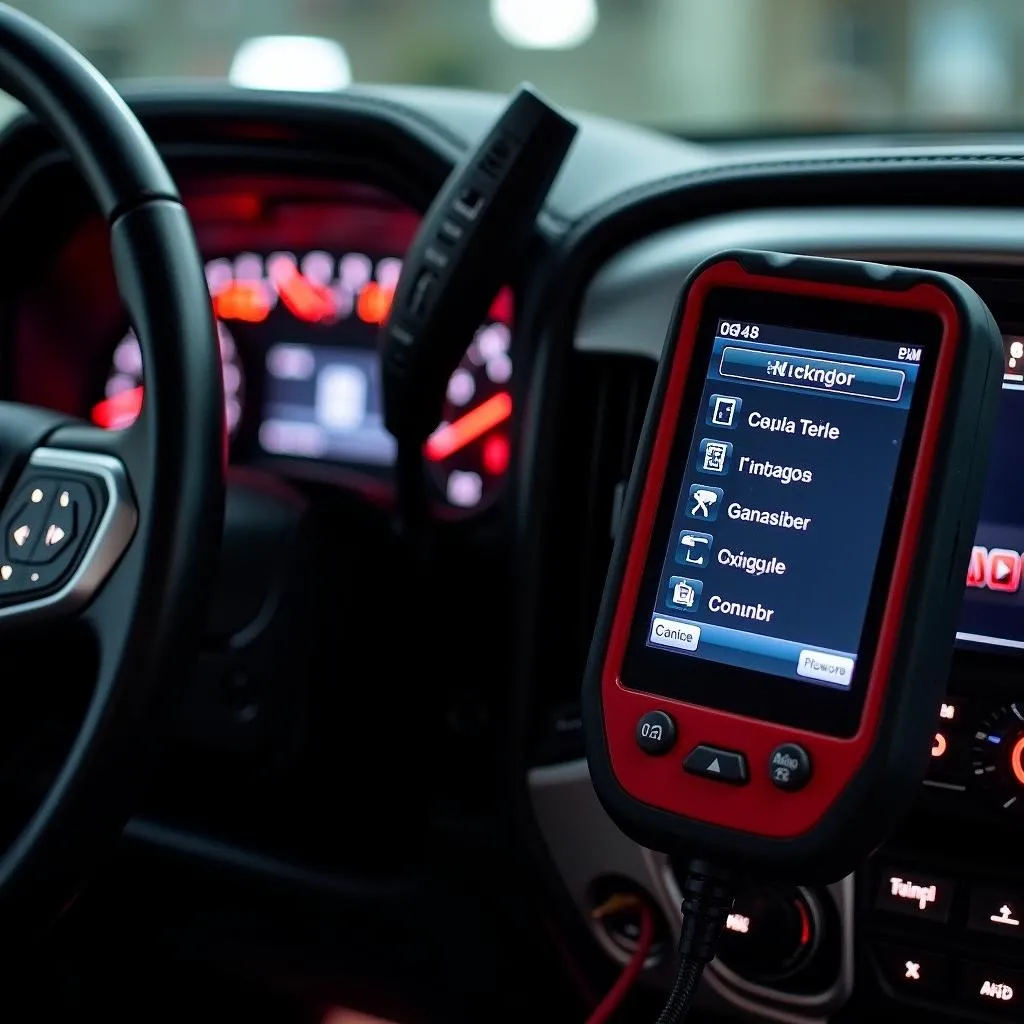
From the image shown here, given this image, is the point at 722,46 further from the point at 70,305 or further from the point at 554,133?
the point at 554,133

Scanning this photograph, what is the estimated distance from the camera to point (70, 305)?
1.58 m

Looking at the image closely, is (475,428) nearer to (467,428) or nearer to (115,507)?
(467,428)

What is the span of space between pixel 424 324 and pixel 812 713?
48 cm

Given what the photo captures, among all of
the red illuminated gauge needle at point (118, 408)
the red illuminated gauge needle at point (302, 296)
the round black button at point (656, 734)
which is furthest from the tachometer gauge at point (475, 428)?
the round black button at point (656, 734)

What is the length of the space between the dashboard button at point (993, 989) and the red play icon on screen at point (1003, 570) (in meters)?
0.23

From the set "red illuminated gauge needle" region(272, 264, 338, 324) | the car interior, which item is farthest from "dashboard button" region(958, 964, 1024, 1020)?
"red illuminated gauge needle" region(272, 264, 338, 324)

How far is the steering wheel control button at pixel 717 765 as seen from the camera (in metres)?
0.74

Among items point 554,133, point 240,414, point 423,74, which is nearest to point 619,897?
point 554,133

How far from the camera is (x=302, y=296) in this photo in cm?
161

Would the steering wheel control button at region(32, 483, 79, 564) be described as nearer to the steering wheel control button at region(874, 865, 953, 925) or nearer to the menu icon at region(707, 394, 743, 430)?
the menu icon at region(707, 394, 743, 430)

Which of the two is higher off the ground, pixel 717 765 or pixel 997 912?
pixel 717 765

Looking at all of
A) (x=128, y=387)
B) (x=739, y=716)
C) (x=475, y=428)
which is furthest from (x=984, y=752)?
(x=128, y=387)

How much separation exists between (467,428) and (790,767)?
0.82 meters

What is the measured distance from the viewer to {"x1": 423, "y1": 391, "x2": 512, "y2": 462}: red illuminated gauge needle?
1.48 meters
